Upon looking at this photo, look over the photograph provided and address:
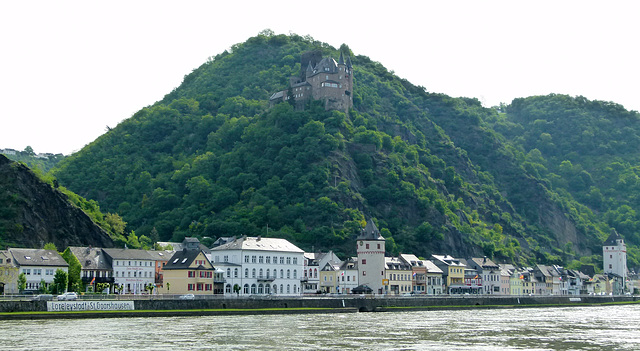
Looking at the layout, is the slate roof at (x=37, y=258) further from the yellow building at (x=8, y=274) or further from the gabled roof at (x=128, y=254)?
the gabled roof at (x=128, y=254)

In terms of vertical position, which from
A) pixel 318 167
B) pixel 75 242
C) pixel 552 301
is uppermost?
pixel 318 167

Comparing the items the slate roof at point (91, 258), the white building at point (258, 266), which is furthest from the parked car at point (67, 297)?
the slate roof at point (91, 258)

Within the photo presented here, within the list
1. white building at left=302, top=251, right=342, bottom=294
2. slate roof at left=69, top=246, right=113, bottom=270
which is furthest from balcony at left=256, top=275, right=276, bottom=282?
slate roof at left=69, top=246, right=113, bottom=270

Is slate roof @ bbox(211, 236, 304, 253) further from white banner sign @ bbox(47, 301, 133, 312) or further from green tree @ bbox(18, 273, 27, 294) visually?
white banner sign @ bbox(47, 301, 133, 312)

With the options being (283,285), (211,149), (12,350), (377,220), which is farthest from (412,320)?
(211,149)

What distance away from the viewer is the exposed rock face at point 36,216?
108312 mm

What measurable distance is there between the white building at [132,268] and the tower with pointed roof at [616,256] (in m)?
109

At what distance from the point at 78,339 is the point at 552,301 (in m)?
94.2

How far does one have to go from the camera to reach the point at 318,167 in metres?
157

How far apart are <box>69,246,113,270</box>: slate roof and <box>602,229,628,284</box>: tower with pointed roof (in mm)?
116614

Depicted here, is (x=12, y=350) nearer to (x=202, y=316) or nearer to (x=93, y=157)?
(x=202, y=316)

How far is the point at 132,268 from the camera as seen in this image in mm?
110312

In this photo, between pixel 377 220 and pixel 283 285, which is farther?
pixel 377 220

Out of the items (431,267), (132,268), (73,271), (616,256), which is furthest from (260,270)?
(616,256)
